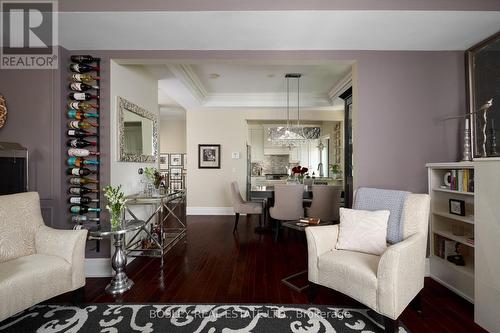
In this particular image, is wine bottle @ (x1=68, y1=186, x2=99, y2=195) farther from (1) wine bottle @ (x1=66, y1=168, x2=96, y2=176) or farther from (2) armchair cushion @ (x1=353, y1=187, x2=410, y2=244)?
(2) armchair cushion @ (x1=353, y1=187, x2=410, y2=244)

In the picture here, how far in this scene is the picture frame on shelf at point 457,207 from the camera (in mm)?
2254

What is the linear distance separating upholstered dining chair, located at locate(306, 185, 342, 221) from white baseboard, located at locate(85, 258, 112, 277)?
294 cm

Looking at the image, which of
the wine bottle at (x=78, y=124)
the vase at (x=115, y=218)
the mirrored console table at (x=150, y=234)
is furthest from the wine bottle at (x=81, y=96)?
the vase at (x=115, y=218)

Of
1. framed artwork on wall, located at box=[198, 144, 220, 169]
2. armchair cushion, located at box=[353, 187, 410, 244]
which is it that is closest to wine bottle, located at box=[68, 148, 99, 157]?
armchair cushion, located at box=[353, 187, 410, 244]

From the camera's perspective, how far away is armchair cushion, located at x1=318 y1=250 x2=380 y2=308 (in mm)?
1677

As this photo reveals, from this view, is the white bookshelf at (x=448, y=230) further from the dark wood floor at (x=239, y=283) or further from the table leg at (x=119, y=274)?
the table leg at (x=119, y=274)

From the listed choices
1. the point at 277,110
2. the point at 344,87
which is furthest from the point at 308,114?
the point at 344,87

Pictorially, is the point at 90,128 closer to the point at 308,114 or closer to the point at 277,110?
the point at 277,110

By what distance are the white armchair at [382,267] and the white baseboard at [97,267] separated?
2295mm

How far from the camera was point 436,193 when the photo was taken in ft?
8.54

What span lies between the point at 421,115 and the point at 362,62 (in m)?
0.93

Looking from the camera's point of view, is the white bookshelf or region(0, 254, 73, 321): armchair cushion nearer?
region(0, 254, 73, 321): armchair cushion

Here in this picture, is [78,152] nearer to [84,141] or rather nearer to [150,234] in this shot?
[84,141]

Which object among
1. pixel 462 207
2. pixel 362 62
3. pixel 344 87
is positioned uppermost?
pixel 344 87
